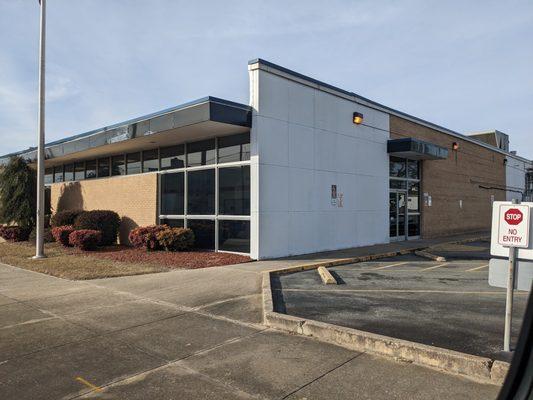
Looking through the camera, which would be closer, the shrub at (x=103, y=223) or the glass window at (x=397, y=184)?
the shrub at (x=103, y=223)

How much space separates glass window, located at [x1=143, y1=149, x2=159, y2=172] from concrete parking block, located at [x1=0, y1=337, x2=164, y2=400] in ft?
40.4

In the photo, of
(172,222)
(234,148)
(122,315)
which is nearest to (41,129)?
(172,222)

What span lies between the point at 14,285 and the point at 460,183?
884 inches

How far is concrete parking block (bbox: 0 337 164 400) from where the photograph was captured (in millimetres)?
4270

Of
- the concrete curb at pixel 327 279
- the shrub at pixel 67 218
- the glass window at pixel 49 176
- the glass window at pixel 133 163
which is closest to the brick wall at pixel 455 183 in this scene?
the concrete curb at pixel 327 279

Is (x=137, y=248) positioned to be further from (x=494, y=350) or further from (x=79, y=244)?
(x=494, y=350)

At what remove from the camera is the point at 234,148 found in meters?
14.1

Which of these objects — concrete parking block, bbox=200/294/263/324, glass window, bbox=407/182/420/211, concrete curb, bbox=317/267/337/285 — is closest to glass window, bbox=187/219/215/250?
concrete curb, bbox=317/267/337/285

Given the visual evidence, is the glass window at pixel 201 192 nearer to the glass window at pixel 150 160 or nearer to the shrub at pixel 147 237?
the shrub at pixel 147 237

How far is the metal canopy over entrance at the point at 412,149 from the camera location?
17938 mm

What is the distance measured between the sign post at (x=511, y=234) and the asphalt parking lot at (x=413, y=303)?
47cm

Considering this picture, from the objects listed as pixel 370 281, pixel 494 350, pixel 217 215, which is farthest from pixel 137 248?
pixel 494 350

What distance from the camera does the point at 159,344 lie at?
5625mm

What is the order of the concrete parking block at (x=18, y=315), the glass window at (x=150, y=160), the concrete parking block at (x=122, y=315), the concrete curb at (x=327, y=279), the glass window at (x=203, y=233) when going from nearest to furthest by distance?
the concrete parking block at (x=122, y=315)
the concrete parking block at (x=18, y=315)
the concrete curb at (x=327, y=279)
the glass window at (x=203, y=233)
the glass window at (x=150, y=160)
